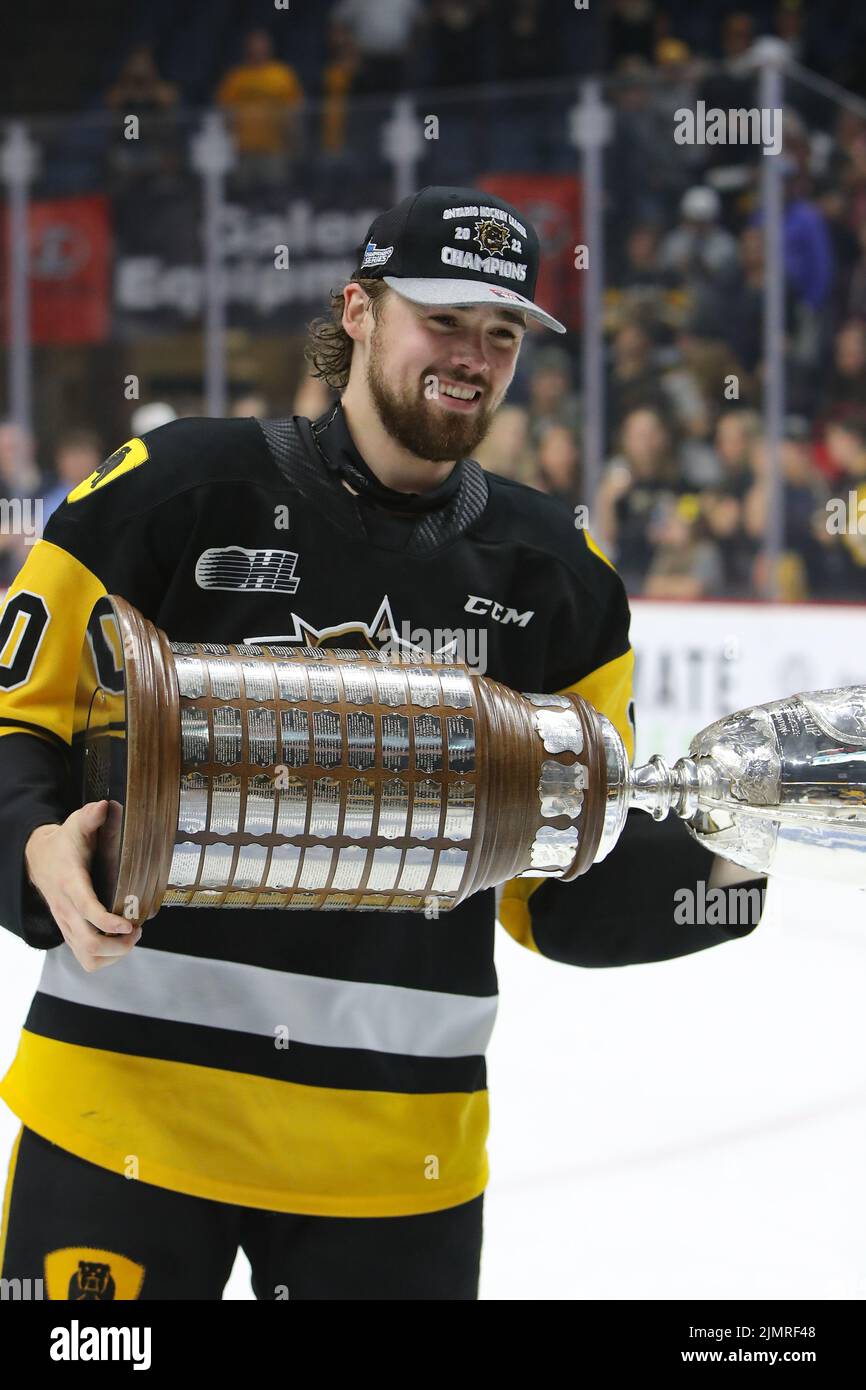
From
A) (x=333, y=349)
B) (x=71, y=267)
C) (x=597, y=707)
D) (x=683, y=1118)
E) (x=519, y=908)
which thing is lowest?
(x=683, y=1118)

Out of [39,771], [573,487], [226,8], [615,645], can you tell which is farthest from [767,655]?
[226,8]

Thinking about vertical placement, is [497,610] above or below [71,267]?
below

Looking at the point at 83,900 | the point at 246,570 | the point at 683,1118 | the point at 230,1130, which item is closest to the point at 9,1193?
the point at 230,1130

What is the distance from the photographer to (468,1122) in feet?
5.69

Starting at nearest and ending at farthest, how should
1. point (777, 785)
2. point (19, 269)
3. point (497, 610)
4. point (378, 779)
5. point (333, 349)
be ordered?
point (378, 779) → point (777, 785) → point (497, 610) → point (333, 349) → point (19, 269)

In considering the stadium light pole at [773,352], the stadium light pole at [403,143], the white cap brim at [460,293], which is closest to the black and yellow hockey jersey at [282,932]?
the white cap brim at [460,293]

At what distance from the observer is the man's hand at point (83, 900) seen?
1.26 meters

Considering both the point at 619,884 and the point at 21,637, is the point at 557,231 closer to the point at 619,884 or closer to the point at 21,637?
the point at 619,884

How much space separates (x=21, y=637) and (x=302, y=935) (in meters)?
0.39

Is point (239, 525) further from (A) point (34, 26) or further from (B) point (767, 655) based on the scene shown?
(A) point (34, 26)

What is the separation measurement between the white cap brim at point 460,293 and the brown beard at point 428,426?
82 mm

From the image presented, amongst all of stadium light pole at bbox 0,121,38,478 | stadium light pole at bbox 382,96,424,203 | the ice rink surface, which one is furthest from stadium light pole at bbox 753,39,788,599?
stadium light pole at bbox 0,121,38,478

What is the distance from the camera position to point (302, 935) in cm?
165

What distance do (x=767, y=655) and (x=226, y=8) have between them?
20.9 feet
